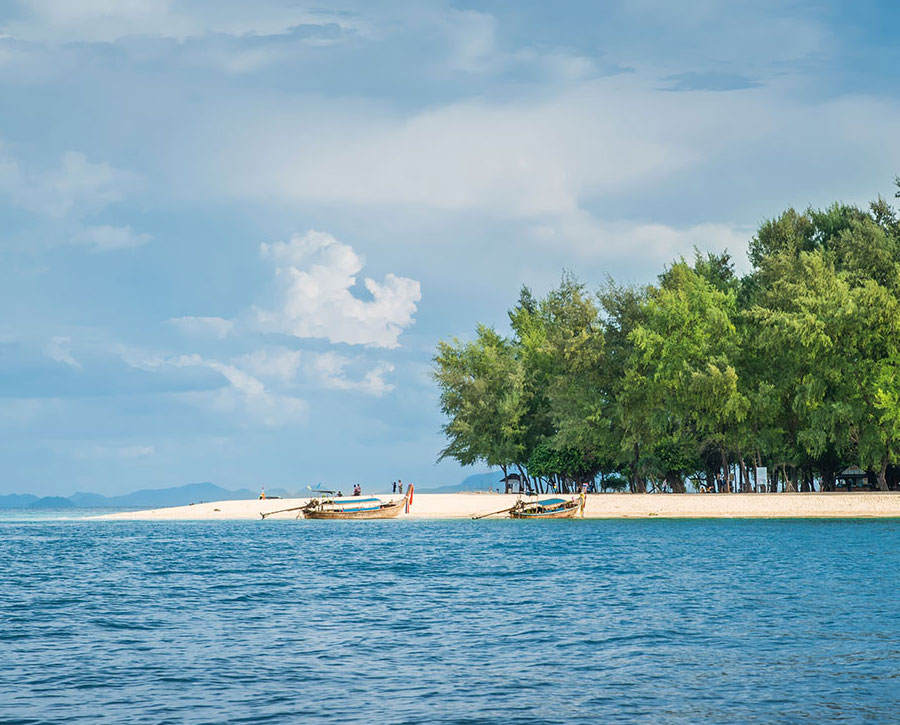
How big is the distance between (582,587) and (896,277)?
181ft

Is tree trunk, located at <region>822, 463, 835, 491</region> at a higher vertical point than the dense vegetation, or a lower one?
lower

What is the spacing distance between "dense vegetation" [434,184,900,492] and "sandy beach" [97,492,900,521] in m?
3.76

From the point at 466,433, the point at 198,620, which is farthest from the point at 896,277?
the point at 198,620

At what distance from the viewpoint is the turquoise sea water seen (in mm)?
17406

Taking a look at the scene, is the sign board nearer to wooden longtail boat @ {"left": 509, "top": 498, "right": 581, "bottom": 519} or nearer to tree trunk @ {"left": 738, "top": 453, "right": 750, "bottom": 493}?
tree trunk @ {"left": 738, "top": 453, "right": 750, "bottom": 493}

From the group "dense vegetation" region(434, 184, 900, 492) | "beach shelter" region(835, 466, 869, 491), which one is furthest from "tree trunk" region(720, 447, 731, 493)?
"beach shelter" region(835, 466, 869, 491)

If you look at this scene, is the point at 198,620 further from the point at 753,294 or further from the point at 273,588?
the point at 753,294

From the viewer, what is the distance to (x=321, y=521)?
314 feet

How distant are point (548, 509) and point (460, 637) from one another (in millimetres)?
62531

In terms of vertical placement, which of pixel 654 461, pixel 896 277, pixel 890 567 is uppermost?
pixel 896 277

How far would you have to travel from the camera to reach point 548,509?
86438 millimetres

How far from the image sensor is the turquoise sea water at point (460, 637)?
57.1 ft

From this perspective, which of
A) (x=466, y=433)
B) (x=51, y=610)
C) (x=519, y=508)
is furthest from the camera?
(x=466, y=433)

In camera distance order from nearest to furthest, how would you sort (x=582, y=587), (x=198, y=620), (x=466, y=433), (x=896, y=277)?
(x=198, y=620) < (x=582, y=587) < (x=896, y=277) < (x=466, y=433)
